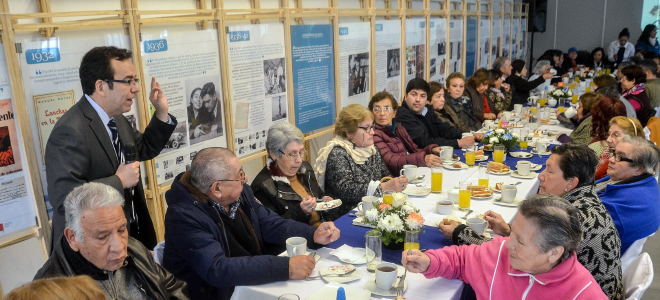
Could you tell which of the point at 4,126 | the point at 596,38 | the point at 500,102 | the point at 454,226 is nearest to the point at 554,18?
the point at 596,38

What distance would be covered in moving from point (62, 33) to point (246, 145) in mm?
1766

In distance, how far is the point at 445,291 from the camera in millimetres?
2041

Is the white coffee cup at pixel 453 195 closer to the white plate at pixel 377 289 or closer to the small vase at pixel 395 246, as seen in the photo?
the small vase at pixel 395 246

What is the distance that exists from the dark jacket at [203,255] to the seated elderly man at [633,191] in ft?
5.30

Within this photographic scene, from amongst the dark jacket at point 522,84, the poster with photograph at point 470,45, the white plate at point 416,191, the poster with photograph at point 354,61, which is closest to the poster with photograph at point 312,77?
the poster with photograph at point 354,61

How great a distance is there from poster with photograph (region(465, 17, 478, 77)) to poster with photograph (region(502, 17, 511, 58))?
99.5 inches

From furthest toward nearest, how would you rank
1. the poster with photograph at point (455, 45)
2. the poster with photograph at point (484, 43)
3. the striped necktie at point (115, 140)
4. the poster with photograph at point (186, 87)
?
the poster with photograph at point (484, 43)
the poster with photograph at point (455, 45)
the poster with photograph at point (186, 87)
the striped necktie at point (115, 140)

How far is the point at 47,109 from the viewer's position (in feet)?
9.27

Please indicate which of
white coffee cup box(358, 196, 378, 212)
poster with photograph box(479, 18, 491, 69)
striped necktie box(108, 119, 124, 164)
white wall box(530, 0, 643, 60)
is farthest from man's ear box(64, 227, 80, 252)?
white wall box(530, 0, 643, 60)

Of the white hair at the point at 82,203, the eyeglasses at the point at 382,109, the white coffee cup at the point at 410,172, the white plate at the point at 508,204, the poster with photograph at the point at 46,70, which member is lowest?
the white plate at the point at 508,204

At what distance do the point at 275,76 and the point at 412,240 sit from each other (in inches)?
104

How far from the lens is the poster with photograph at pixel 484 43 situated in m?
10.5

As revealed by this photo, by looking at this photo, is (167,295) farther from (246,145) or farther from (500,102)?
(500,102)

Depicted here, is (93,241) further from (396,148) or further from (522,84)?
(522,84)
